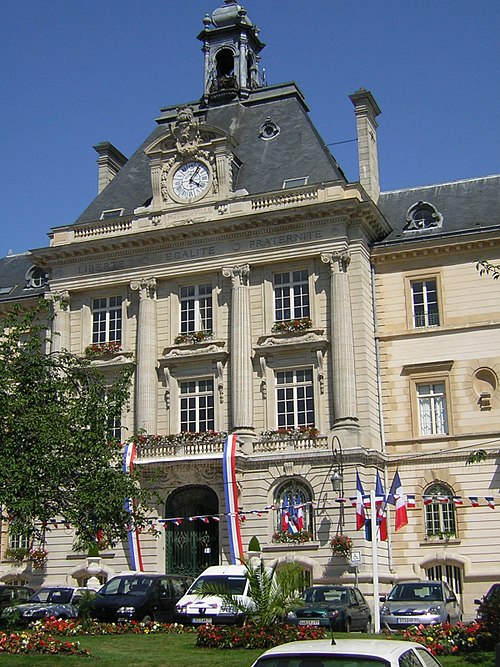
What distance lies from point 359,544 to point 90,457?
45.8 feet

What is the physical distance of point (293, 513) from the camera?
36000mm

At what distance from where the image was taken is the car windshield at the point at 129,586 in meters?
25.4

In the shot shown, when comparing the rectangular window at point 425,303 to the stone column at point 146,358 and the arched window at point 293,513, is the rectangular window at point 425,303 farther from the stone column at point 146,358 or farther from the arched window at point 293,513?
the stone column at point 146,358

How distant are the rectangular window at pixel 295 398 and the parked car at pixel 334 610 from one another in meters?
11.7

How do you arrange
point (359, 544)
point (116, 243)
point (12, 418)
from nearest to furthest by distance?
1. point (12, 418)
2. point (359, 544)
3. point (116, 243)

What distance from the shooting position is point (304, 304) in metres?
38.8

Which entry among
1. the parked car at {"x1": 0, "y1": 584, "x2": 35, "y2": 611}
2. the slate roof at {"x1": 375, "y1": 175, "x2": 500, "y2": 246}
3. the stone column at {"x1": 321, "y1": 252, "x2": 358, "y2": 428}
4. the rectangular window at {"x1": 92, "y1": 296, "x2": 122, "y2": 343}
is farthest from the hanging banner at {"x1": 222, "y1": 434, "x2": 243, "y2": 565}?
the slate roof at {"x1": 375, "y1": 175, "x2": 500, "y2": 246}

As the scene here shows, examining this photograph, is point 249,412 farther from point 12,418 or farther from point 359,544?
point 12,418

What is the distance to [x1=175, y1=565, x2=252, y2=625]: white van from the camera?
23328 mm

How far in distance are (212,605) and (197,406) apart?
15.9m

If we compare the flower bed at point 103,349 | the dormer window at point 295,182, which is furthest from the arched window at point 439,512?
the flower bed at point 103,349

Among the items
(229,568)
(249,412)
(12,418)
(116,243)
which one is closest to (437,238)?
(249,412)

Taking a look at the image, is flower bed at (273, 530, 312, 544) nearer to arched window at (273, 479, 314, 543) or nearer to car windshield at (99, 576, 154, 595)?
arched window at (273, 479, 314, 543)

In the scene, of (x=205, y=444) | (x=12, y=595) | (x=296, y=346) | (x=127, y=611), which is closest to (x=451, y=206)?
(x=296, y=346)
